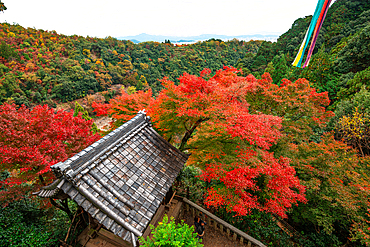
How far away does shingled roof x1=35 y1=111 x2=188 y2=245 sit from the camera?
393 centimetres

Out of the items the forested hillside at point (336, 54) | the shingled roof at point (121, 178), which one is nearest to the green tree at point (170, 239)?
the shingled roof at point (121, 178)

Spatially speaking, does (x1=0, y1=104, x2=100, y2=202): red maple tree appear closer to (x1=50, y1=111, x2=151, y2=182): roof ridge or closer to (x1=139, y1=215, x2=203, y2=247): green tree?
(x1=50, y1=111, x2=151, y2=182): roof ridge

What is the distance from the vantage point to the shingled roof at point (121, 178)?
3928 mm

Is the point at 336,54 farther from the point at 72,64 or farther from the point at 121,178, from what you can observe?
the point at 72,64

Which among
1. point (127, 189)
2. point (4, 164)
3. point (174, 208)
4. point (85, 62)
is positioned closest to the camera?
point (127, 189)

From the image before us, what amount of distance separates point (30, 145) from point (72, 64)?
51.9 m

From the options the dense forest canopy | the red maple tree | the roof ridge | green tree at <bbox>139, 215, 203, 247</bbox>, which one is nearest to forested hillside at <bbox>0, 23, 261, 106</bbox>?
the dense forest canopy

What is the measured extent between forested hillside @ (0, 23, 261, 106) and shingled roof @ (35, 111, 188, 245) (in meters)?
42.4

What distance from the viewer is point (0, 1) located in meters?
6.93

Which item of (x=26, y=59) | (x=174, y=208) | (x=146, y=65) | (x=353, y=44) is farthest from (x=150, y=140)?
(x=146, y=65)

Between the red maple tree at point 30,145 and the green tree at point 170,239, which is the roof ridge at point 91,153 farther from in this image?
the red maple tree at point 30,145

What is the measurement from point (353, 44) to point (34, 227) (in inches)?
1398

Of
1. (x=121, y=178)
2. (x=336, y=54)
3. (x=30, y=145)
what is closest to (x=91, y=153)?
(x=121, y=178)

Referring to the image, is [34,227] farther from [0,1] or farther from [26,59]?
[26,59]
